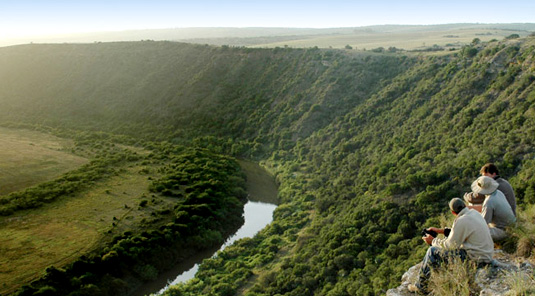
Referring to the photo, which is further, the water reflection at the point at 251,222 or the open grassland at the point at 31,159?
Result: the open grassland at the point at 31,159

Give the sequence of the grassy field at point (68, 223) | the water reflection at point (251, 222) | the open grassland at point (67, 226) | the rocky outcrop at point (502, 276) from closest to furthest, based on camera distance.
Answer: the rocky outcrop at point (502, 276) < the open grassland at point (67, 226) < the grassy field at point (68, 223) < the water reflection at point (251, 222)

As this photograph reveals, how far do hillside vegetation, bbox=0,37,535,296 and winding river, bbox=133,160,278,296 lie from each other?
1486 millimetres

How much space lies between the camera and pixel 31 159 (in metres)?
44.6

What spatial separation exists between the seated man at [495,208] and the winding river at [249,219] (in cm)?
1969

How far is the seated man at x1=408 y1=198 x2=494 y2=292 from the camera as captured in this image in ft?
30.0

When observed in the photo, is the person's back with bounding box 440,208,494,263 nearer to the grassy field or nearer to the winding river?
the winding river

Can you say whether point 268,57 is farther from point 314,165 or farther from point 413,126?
point 413,126

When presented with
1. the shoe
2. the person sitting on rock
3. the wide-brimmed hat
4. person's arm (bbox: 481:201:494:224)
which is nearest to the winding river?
the shoe

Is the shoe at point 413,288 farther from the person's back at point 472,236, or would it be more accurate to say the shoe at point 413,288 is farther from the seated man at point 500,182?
the seated man at point 500,182

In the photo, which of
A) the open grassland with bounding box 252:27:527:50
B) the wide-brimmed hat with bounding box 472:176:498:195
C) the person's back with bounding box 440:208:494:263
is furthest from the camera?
the open grassland with bounding box 252:27:527:50

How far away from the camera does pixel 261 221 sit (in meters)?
33.5

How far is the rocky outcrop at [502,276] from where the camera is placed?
8.38 meters

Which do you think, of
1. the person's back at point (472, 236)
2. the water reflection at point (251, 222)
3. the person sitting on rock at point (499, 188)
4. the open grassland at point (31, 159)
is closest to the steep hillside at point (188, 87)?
the open grassland at point (31, 159)

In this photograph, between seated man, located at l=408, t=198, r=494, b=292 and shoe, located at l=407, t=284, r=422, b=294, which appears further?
shoe, located at l=407, t=284, r=422, b=294
